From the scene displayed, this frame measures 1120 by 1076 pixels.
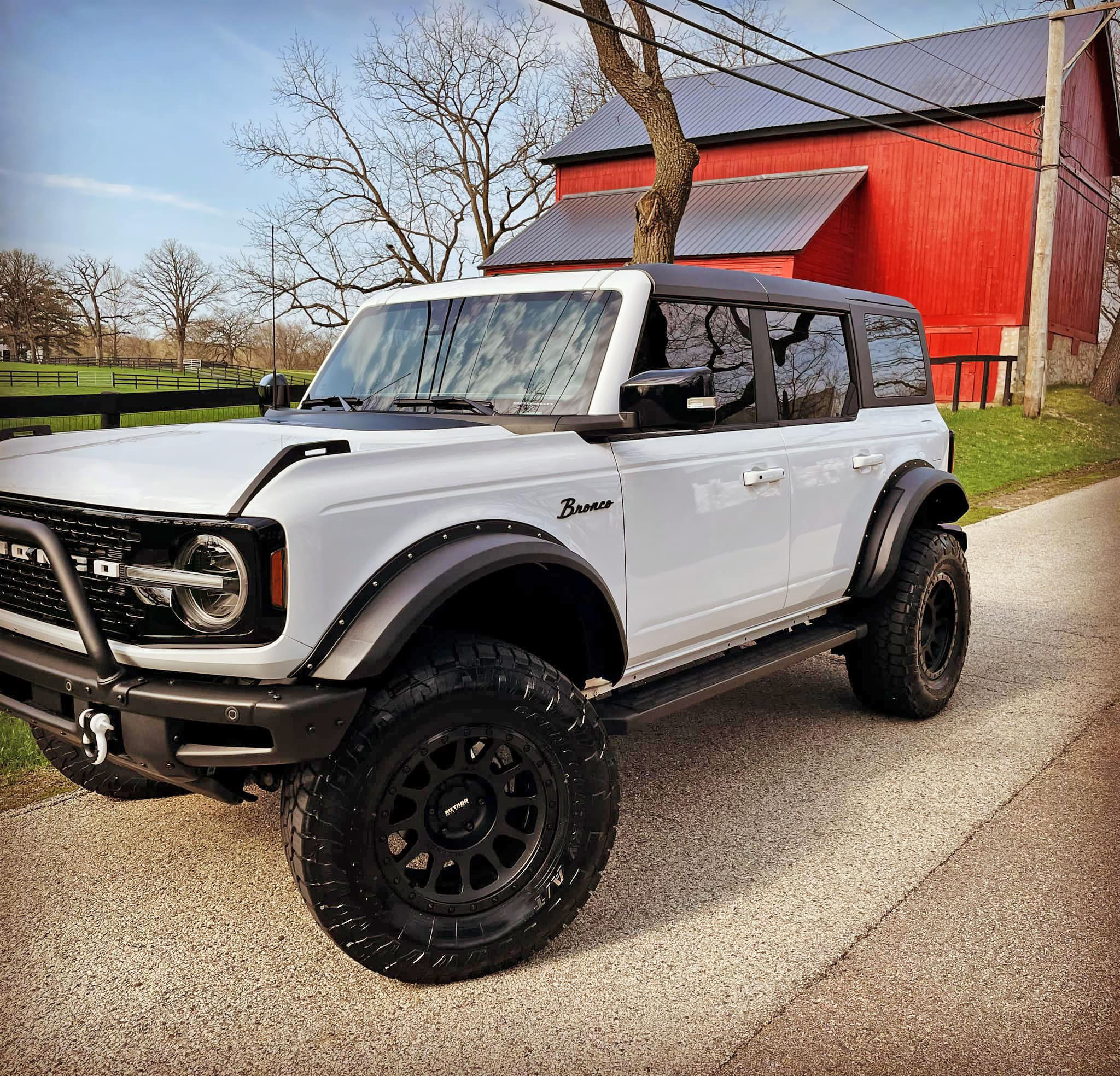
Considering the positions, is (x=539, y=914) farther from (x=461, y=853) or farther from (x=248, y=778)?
(x=248, y=778)

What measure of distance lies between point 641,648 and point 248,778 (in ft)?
4.61

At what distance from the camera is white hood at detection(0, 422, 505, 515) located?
2.65 meters

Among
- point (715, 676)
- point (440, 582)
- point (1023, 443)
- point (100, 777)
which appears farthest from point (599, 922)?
point (1023, 443)

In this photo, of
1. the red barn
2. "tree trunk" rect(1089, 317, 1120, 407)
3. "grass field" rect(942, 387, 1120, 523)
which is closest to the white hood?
"grass field" rect(942, 387, 1120, 523)

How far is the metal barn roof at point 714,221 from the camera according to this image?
2669cm

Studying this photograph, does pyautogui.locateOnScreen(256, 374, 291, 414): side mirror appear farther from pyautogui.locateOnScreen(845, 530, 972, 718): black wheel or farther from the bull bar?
pyautogui.locateOnScreen(845, 530, 972, 718): black wheel

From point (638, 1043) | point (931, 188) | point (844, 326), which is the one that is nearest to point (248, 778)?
point (638, 1043)

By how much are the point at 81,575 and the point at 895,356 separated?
4.15m

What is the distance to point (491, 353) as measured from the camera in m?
3.85

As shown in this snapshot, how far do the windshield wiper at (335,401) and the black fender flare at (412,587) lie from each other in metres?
1.31

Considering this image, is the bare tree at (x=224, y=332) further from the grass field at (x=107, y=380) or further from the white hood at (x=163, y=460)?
the white hood at (x=163, y=460)

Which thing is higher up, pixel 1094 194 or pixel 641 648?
pixel 1094 194

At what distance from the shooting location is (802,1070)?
2.57 m

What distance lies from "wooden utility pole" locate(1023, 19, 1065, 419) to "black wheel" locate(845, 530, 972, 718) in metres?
18.4
